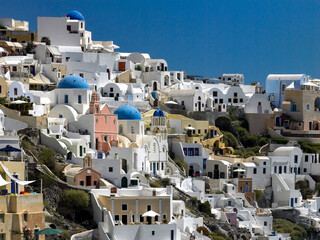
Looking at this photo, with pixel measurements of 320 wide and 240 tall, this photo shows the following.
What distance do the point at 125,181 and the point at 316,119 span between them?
2762 centimetres

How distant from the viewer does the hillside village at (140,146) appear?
5706cm

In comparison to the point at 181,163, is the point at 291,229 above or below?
below

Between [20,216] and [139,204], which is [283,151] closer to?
[139,204]

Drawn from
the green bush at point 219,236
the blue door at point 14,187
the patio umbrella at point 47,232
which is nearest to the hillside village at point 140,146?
the blue door at point 14,187

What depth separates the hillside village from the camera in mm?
57062

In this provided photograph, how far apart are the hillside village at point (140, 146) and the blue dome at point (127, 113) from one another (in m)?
0.09

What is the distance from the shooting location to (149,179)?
66.2m

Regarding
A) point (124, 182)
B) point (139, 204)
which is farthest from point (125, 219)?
point (124, 182)

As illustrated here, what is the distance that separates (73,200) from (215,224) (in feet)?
37.3

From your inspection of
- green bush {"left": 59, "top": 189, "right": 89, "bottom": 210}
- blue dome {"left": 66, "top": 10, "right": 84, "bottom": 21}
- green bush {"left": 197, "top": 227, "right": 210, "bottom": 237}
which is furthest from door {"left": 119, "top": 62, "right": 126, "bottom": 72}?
green bush {"left": 59, "top": 189, "right": 89, "bottom": 210}

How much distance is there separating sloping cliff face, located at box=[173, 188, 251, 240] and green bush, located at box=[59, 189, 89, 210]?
32.0 ft

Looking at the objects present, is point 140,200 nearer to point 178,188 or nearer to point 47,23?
point 178,188

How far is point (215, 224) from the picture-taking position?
214 ft

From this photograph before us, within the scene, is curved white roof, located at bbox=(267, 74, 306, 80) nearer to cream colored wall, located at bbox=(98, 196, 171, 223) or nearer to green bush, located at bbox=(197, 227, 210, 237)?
green bush, located at bbox=(197, 227, 210, 237)
